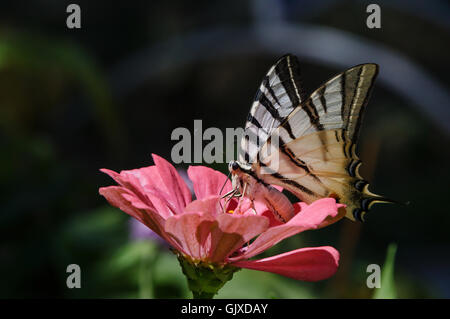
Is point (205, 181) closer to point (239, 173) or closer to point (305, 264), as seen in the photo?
point (239, 173)

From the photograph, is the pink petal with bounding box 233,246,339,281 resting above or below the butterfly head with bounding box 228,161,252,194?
below

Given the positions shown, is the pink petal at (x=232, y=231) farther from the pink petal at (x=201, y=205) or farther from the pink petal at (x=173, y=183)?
the pink petal at (x=173, y=183)

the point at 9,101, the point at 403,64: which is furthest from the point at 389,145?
the point at 9,101

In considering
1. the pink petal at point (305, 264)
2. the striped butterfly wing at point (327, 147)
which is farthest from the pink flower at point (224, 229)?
the striped butterfly wing at point (327, 147)

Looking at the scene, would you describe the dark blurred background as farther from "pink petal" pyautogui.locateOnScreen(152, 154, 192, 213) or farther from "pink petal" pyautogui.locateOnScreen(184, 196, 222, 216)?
"pink petal" pyautogui.locateOnScreen(184, 196, 222, 216)

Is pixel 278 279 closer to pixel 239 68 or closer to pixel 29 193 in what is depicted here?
pixel 29 193

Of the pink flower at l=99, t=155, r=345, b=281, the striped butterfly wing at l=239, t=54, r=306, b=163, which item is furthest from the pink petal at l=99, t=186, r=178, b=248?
the striped butterfly wing at l=239, t=54, r=306, b=163

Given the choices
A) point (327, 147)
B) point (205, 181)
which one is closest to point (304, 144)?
point (327, 147)
